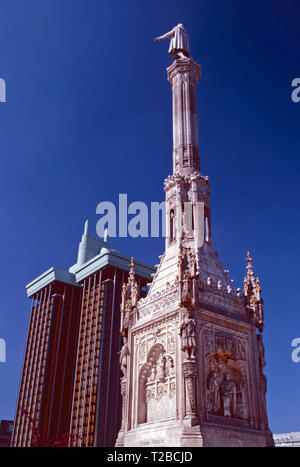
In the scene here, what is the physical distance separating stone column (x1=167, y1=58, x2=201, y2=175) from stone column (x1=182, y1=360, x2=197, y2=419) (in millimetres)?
15747

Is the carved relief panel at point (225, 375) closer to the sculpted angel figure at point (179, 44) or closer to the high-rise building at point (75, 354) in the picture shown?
the sculpted angel figure at point (179, 44)

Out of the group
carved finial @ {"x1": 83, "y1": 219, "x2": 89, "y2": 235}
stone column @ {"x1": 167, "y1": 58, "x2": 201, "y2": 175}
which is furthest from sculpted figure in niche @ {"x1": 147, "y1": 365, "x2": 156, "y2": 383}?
carved finial @ {"x1": 83, "y1": 219, "x2": 89, "y2": 235}

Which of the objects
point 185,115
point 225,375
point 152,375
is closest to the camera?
point 225,375

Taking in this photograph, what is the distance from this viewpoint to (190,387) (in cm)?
2597

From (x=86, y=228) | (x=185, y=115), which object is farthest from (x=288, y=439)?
(x=86, y=228)

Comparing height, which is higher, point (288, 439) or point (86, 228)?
point (86, 228)

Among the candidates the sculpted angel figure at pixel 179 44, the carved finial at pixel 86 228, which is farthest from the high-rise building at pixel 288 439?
the carved finial at pixel 86 228

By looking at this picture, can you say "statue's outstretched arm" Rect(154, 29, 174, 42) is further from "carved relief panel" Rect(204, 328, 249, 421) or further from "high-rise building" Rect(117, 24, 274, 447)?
"carved relief panel" Rect(204, 328, 249, 421)

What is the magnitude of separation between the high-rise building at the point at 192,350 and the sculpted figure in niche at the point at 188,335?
0.06 metres

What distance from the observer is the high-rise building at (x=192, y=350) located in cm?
2634

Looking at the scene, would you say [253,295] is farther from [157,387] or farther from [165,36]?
[165,36]

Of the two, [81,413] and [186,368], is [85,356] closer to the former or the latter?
[81,413]

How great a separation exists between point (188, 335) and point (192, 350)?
86cm

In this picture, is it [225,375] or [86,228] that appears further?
[86,228]
